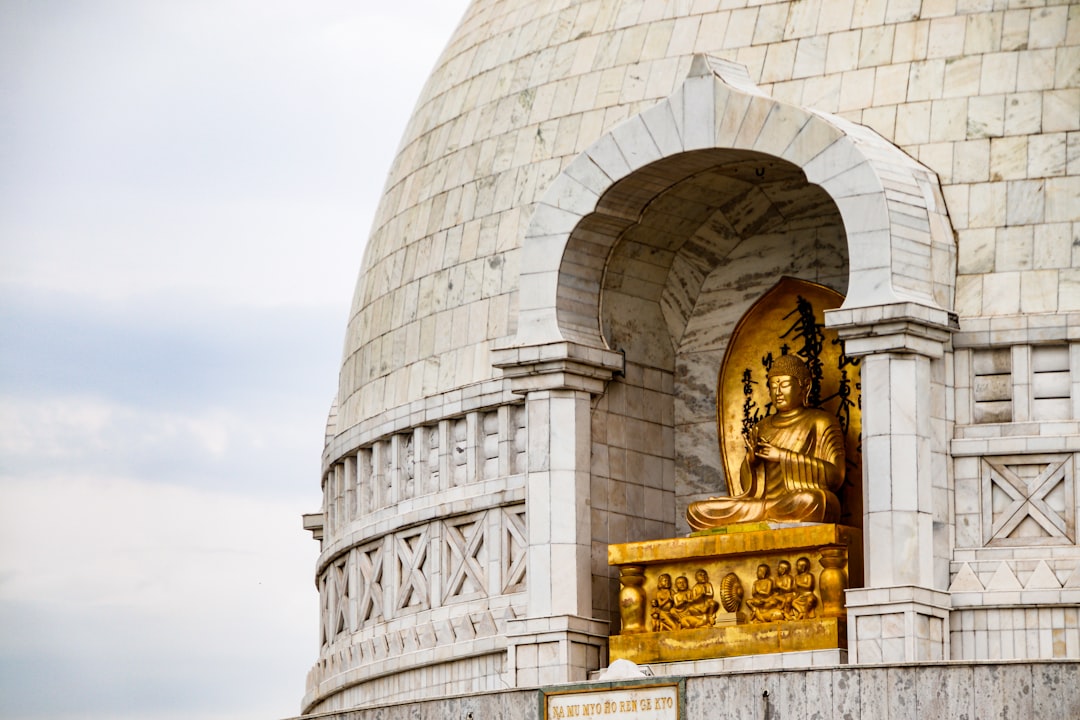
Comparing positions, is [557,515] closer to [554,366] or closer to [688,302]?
[554,366]

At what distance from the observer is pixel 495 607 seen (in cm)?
3091

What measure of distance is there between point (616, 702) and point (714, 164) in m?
6.28

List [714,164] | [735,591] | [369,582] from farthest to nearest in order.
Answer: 1. [369,582]
2. [714,164]
3. [735,591]

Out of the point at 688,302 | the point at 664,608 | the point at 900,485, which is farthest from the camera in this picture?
the point at 688,302

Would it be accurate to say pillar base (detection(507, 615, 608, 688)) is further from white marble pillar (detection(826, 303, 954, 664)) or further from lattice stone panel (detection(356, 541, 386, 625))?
lattice stone panel (detection(356, 541, 386, 625))

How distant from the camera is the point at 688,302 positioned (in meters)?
31.2

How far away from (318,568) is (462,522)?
5467mm

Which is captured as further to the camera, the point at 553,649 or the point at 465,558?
the point at 465,558

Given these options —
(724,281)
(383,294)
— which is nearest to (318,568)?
(383,294)

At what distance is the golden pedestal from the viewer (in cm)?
2767

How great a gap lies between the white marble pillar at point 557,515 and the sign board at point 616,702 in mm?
2064

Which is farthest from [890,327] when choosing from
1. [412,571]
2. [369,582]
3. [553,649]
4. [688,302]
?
[369,582]

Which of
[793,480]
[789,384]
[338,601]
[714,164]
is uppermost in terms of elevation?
[714,164]

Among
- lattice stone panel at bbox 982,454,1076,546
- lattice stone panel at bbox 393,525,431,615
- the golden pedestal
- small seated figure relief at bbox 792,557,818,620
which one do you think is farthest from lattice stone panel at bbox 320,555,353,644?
lattice stone panel at bbox 982,454,1076,546
